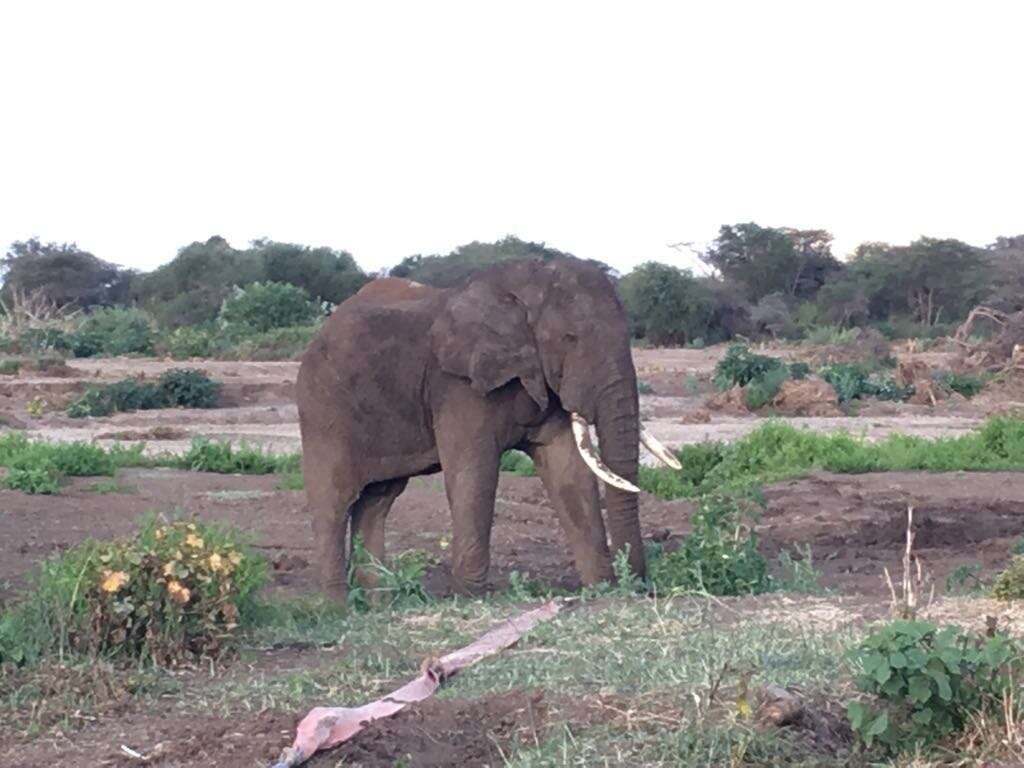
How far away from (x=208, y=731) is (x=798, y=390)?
66.6 feet

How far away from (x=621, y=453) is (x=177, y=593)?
3670 millimetres

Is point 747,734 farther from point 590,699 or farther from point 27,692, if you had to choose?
point 27,692

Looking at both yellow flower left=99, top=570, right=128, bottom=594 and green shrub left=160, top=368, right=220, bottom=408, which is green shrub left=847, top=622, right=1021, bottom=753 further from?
green shrub left=160, top=368, right=220, bottom=408

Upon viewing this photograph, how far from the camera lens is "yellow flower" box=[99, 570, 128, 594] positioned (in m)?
6.87

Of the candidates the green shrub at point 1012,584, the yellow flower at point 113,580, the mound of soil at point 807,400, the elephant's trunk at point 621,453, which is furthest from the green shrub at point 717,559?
the mound of soil at point 807,400

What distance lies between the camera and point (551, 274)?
10273mm

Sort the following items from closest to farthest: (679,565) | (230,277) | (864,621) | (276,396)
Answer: (864,621) < (679,565) < (276,396) < (230,277)

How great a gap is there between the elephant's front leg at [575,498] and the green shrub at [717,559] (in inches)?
23.8

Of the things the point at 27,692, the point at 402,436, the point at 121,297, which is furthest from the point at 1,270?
the point at 27,692

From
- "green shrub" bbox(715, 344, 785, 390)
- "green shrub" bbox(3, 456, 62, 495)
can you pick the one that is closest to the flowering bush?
"green shrub" bbox(3, 456, 62, 495)

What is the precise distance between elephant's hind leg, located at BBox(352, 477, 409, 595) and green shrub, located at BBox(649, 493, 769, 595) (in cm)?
224

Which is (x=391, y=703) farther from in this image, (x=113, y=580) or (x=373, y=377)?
(x=373, y=377)

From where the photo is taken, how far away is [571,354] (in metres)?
10.1

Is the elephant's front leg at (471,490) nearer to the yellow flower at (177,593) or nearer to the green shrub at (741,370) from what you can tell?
the yellow flower at (177,593)
